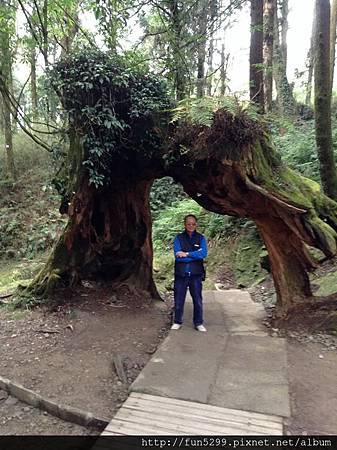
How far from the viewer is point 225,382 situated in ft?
14.0

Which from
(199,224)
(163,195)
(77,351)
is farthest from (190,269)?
(163,195)

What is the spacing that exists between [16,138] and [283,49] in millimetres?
15270

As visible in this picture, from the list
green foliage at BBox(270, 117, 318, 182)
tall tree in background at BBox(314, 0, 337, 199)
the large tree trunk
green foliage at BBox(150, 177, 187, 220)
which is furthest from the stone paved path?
green foliage at BBox(150, 177, 187, 220)

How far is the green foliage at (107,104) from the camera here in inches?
222

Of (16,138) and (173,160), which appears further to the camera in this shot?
(16,138)

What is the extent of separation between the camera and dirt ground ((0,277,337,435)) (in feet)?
12.9

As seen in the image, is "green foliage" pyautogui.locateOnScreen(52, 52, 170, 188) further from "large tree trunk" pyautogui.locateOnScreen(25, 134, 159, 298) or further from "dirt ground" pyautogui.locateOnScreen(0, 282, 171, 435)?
"dirt ground" pyautogui.locateOnScreen(0, 282, 171, 435)

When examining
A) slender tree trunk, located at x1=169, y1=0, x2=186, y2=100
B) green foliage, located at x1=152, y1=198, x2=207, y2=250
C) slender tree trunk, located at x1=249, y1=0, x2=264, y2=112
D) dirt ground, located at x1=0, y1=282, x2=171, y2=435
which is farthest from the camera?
green foliage, located at x1=152, y1=198, x2=207, y2=250

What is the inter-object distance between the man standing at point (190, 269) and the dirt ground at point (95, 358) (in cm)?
55

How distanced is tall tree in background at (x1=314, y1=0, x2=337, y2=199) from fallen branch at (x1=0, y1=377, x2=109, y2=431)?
590 cm

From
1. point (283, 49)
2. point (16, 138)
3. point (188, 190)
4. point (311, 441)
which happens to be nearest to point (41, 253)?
point (16, 138)

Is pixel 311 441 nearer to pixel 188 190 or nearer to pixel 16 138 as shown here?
pixel 188 190

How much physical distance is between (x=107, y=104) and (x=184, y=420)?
420 cm

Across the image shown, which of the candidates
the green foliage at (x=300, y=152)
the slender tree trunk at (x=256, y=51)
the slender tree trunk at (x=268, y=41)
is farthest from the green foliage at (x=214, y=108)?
the slender tree trunk at (x=268, y=41)
